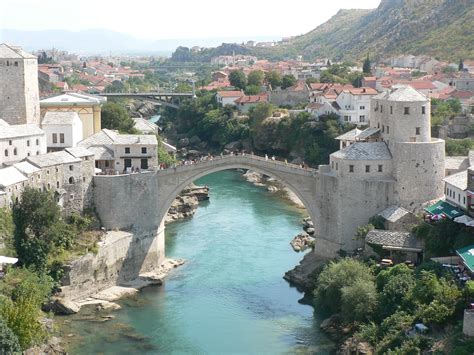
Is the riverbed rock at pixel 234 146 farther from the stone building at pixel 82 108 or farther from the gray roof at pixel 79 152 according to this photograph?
the gray roof at pixel 79 152

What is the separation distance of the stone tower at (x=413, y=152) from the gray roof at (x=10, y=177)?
16801 millimetres

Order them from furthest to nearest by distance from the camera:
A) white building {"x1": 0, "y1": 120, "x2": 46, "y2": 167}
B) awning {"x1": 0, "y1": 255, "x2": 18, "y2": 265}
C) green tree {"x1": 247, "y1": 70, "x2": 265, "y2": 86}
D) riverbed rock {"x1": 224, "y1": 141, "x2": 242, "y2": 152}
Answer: green tree {"x1": 247, "y1": 70, "x2": 265, "y2": 86} < riverbed rock {"x1": 224, "y1": 141, "x2": 242, "y2": 152} < white building {"x1": 0, "y1": 120, "x2": 46, "y2": 167} < awning {"x1": 0, "y1": 255, "x2": 18, "y2": 265}

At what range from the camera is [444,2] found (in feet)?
374

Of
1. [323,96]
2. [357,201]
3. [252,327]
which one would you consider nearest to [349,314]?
[252,327]

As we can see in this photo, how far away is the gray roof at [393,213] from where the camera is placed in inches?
1476

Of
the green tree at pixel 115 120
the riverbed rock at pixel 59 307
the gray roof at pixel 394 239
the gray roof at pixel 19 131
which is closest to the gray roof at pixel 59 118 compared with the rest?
the gray roof at pixel 19 131

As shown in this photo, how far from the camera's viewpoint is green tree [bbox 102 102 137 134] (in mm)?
59250

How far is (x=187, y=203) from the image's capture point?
182 ft

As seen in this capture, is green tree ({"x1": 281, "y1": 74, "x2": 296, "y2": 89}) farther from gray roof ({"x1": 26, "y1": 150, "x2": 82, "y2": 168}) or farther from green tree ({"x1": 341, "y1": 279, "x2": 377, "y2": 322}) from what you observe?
green tree ({"x1": 341, "y1": 279, "x2": 377, "y2": 322})

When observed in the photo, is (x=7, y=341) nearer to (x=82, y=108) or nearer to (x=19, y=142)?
(x=19, y=142)

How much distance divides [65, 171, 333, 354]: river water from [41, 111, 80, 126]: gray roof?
860 cm

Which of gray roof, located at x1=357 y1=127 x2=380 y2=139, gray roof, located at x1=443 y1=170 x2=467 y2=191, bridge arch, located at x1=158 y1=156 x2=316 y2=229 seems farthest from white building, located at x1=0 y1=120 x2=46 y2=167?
gray roof, located at x1=443 y1=170 x2=467 y2=191

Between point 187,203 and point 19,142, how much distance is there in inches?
617

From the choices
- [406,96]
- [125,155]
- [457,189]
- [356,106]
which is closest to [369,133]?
[406,96]
